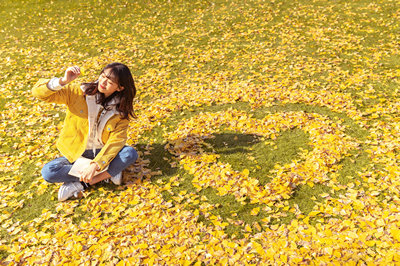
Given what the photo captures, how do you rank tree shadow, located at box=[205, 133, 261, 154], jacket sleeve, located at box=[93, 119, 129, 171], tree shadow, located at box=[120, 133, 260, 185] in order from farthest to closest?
tree shadow, located at box=[205, 133, 261, 154], tree shadow, located at box=[120, 133, 260, 185], jacket sleeve, located at box=[93, 119, 129, 171]

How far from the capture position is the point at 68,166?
4.77 meters

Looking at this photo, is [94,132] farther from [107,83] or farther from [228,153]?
[228,153]

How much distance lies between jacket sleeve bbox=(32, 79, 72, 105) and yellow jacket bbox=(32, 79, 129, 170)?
22 millimetres

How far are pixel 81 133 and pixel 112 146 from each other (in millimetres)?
561

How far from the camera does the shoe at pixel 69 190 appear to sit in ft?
15.4

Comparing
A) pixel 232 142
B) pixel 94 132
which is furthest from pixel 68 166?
pixel 232 142

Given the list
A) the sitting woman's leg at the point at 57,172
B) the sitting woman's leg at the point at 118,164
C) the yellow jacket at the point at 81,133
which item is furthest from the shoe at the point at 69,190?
the yellow jacket at the point at 81,133

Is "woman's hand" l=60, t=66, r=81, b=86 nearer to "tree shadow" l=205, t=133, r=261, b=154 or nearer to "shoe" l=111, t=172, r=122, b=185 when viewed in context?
"shoe" l=111, t=172, r=122, b=185

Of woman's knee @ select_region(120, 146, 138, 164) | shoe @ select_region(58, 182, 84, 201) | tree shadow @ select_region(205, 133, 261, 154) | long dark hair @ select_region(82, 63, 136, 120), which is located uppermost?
long dark hair @ select_region(82, 63, 136, 120)

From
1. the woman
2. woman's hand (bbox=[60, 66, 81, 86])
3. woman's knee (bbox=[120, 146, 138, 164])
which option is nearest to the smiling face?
the woman

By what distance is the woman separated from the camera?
4457mm

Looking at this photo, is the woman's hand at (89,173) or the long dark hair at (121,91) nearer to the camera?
the long dark hair at (121,91)

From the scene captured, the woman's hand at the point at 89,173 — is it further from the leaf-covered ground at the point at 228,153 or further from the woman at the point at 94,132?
the leaf-covered ground at the point at 228,153

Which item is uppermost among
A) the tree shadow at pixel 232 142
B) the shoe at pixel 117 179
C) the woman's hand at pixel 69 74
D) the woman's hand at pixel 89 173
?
the woman's hand at pixel 69 74
